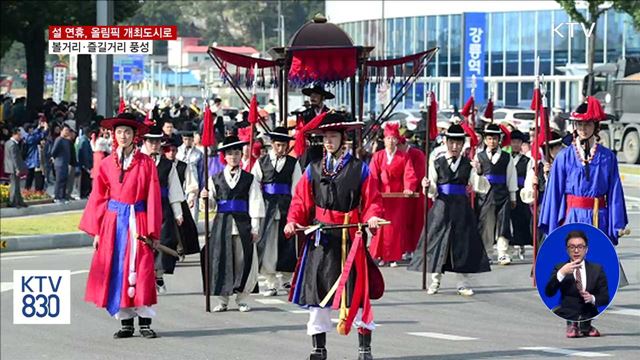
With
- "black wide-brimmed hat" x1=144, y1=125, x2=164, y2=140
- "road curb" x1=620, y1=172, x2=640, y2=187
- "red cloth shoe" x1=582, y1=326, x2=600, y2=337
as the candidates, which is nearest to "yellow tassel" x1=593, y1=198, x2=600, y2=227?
"red cloth shoe" x1=582, y1=326, x2=600, y2=337

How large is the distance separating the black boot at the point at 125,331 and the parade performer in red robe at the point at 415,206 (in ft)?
22.9

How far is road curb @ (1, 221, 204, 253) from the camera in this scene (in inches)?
872

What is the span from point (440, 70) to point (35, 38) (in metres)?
37.7

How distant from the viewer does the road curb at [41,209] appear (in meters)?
26.8

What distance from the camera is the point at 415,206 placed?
19875mm

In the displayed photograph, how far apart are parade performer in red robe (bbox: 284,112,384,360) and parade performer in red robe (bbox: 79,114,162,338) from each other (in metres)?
1.73

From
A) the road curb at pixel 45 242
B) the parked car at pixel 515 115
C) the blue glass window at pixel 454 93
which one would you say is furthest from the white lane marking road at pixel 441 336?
the blue glass window at pixel 454 93

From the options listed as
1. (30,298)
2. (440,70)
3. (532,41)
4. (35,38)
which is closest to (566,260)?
(30,298)

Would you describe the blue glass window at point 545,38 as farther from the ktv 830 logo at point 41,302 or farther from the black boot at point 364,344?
the black boot at point 364,344

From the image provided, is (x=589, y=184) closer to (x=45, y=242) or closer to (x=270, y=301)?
(x=270, y=301)

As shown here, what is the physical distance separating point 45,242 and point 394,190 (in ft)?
19.0

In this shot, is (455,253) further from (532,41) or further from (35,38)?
(532,41)

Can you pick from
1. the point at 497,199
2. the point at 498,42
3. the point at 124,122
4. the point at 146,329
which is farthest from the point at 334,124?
the point at 498,42

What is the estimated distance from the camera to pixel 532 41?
2923 inches
